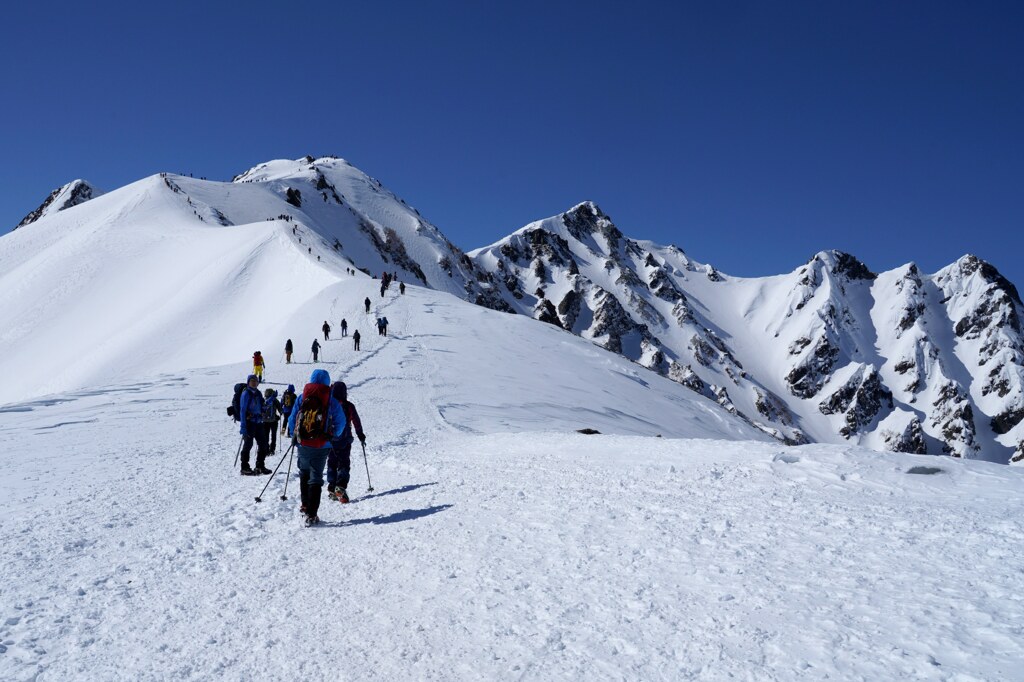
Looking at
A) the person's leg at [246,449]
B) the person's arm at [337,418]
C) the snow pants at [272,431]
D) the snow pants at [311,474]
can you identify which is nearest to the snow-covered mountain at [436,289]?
the snow pants at [272,431]

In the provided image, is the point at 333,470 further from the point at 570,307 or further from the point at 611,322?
the point at 570,307

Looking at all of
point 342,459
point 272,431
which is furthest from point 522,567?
point 272,431

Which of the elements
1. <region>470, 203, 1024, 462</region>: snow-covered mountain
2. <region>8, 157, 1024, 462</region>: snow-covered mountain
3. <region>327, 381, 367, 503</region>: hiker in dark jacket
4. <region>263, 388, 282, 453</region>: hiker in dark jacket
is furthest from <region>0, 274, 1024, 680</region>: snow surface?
<region>470, 203, 1024, 462</region>: snow-covered mountain

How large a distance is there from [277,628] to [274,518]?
3.64 meters

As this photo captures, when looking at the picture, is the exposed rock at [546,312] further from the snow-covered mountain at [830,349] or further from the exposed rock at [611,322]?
the exposed rock at [611,322]

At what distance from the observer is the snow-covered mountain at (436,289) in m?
50.2

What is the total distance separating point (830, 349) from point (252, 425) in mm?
193171

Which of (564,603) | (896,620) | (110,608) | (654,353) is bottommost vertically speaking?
(110,608)

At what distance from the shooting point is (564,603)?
18.5 ft

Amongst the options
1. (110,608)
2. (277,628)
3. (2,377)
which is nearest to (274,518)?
(110,608)

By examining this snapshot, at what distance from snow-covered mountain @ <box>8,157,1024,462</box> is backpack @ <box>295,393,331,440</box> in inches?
1263

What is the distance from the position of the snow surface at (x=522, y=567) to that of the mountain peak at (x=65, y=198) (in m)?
154

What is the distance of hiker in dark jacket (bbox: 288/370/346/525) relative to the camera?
28.0ft

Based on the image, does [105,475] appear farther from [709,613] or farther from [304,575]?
[709,613]
